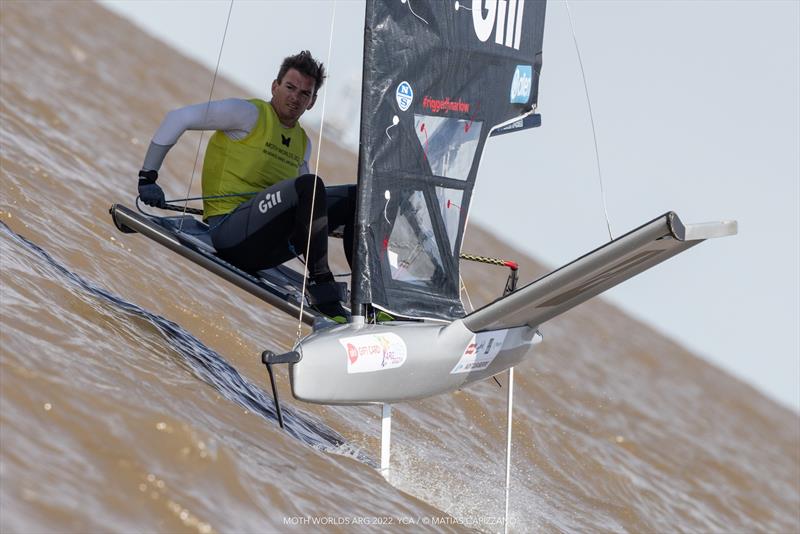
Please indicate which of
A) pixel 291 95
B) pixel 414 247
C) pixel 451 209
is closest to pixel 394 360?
pixel 414 247

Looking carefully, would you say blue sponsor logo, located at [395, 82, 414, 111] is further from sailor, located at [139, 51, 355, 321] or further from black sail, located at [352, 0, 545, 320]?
sailor, located at [139, 51, 355, 321]

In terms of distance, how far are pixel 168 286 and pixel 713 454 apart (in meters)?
4.72

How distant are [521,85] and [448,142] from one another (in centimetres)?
67

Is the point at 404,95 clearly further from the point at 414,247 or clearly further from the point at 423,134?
the point at 414,247

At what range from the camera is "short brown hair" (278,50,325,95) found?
430cm

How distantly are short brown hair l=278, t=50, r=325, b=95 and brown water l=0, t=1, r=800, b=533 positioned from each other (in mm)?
1075

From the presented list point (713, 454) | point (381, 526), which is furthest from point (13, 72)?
point (381, 526)

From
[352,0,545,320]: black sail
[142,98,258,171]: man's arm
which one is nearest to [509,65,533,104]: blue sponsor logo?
[352,0,545,320]: black sail

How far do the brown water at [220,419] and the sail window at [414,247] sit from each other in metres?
0.66

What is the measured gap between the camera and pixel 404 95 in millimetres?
4207

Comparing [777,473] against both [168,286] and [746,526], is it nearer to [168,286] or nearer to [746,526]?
[746,526]

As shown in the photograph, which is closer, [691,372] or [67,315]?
[67,315]

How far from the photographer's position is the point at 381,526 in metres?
3.38

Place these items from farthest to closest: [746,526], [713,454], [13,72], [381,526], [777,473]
Result: 1. [13,72]
2. [777,473]
3. [713,454]
4. [746,526]
5. [381,526]
